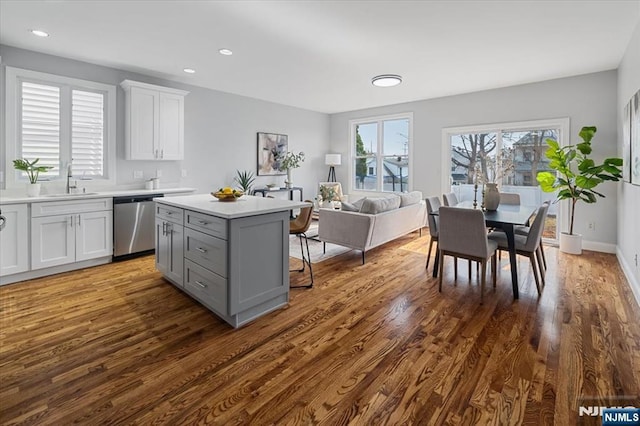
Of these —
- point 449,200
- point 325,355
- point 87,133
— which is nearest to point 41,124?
point 87,133

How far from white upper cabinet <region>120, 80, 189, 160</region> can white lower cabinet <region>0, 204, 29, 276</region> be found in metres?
1.48

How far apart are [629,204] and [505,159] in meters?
2.23

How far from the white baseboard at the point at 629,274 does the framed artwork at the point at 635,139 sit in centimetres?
100

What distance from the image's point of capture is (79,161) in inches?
172

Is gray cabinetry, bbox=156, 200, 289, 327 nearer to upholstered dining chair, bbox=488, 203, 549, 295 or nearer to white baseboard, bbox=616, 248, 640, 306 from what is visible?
upholstered dining chair, bbox=488, 203, 549, 295

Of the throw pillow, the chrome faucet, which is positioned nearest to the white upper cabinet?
the chrome faucet

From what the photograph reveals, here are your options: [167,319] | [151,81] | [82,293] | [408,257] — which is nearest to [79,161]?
[151,81]

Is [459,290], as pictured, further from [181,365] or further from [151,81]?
[151,81]

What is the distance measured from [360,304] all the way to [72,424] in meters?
2.14

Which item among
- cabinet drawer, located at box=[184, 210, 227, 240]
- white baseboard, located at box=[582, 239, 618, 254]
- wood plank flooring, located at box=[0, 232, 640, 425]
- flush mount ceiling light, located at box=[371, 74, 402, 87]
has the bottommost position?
wood plank flooring, located at box=[0, 232, 640, 425]

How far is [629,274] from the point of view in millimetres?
3594

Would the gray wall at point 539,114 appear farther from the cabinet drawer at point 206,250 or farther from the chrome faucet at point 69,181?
the chrome faucet at point 69,181

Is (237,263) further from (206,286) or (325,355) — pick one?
(325,355)

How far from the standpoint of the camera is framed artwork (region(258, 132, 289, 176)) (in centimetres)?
678
